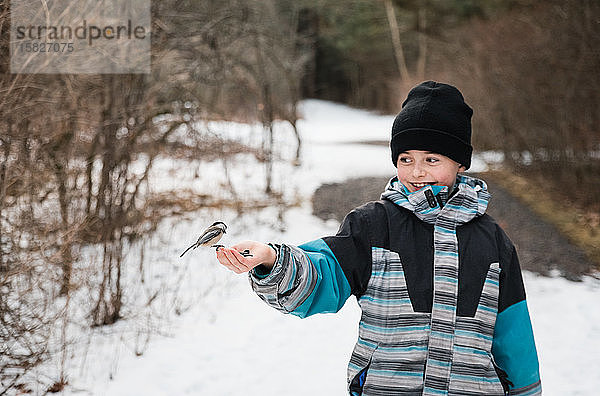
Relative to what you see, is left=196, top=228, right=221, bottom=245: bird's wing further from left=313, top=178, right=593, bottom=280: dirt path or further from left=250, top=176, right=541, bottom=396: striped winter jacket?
left=313, top=178, right=593, bottom=280: dirt path

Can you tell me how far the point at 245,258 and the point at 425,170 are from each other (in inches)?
26.6

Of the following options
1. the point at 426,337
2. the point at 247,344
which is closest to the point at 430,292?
the point at 426,337

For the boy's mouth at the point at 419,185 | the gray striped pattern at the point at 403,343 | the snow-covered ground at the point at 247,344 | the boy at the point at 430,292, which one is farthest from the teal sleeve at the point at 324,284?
the snow-covered ground at the point at 247,344

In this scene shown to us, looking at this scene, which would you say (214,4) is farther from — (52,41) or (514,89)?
(514,89)

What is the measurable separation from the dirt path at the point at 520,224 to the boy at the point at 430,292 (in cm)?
460

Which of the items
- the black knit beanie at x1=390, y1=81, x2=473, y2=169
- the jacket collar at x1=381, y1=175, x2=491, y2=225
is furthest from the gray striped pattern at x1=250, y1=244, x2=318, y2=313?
the black knit beanie at x1=390, y1=81, x2=473, y2=169

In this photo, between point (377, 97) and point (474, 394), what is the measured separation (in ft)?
97.7

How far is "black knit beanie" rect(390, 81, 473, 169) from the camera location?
5.71 feet

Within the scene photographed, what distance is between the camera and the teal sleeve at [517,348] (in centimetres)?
169

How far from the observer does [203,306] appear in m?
5.13

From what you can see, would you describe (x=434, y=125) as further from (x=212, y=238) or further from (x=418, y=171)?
(x=212, y=238)

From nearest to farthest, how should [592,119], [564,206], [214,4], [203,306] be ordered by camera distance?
[203,306], [214,4], [592,119], [564,206]

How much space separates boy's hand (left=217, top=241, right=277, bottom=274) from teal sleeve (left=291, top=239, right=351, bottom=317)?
0.49ft

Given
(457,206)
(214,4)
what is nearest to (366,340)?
(457,206)
